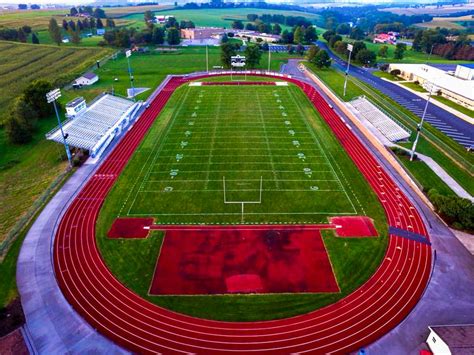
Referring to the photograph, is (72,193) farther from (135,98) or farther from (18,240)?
(135,98)

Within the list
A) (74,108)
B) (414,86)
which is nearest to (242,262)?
(74,108)

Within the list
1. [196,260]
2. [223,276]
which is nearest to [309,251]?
[223,276]

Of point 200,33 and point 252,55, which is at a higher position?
point 252,55

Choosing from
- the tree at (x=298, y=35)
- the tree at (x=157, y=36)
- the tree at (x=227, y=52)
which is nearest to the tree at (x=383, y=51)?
the tree at (x=298, y=35)

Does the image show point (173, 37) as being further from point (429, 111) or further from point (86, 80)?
point (429, 111)

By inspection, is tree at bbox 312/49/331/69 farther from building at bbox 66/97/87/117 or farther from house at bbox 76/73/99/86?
building at bbox 66/97/87/117
